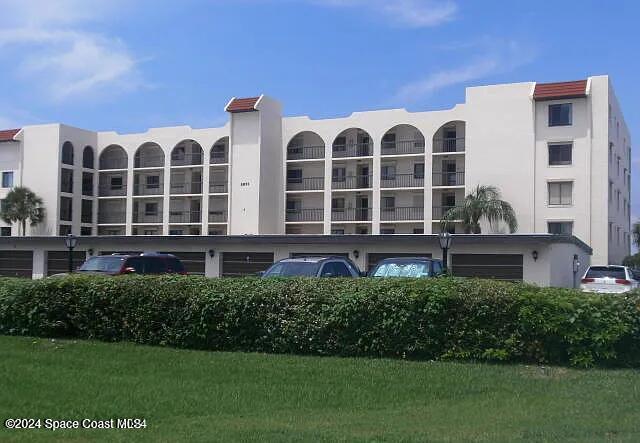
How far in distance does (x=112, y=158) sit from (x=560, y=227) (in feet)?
130

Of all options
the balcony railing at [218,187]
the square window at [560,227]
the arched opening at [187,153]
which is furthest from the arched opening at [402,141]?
the arched opening at [187,153]

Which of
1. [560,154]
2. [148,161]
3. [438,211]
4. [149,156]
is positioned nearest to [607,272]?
[560,154]

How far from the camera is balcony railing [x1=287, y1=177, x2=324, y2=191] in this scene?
58031 mm

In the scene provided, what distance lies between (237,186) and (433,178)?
15.3m

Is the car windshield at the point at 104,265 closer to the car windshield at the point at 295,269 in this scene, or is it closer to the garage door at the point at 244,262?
the car windshield at the point at 295,269

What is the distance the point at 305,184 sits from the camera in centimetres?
5900

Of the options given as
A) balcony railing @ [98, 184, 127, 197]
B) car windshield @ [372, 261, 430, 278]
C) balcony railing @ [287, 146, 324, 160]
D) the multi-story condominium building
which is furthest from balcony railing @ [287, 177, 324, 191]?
car windshield @ [372, 261, 430, 278]

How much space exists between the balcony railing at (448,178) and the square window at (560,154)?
6.98 meters

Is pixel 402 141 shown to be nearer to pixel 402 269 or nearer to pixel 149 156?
pixel 149 156

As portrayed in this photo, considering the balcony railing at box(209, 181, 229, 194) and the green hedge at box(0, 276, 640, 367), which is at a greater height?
the balcony railing at box(209, 181, 229, 194)

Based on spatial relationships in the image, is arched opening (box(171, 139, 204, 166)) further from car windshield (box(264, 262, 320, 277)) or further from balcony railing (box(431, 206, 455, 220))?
car windshield (box(264, 262, 320, 277))

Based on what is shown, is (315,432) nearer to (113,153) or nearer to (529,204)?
(529,204)

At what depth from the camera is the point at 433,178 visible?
54375 millimetres

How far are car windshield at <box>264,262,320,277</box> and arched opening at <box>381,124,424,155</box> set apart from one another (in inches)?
1549
